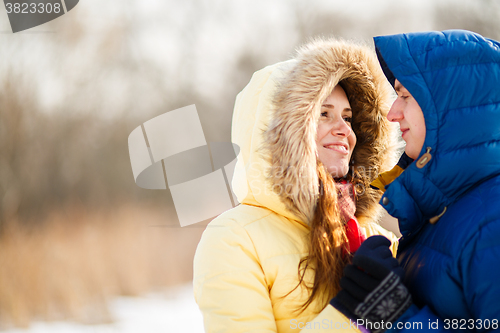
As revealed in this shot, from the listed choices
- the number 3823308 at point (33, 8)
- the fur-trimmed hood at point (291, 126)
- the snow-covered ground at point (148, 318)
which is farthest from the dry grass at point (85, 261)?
the fur-trimmed hood at point (291, 126)

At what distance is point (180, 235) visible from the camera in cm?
446

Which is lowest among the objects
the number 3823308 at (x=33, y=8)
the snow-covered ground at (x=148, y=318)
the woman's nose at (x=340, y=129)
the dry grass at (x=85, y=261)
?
the snow-covered ground at (x=148, y=318)

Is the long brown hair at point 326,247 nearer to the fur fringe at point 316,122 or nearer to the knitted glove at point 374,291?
the fur fringe at point 316,122

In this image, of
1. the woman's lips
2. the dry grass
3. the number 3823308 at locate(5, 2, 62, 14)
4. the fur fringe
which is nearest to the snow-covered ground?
the dry grass

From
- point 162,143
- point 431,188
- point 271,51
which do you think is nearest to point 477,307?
point 431,188

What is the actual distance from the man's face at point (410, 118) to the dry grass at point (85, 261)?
3669 mm

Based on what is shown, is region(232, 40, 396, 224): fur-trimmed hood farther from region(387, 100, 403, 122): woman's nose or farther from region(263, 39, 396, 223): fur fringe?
region(387, 100, 403, 122): woman's nose

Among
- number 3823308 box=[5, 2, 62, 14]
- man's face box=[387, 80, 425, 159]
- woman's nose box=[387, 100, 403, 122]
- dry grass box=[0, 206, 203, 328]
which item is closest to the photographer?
man's face box=[387, 80, 425, 159]

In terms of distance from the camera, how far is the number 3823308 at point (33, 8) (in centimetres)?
418

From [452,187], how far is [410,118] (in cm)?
24

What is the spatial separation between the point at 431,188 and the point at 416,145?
0.17 metres

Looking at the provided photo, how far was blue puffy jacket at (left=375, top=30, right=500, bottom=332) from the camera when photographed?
746 millimetres

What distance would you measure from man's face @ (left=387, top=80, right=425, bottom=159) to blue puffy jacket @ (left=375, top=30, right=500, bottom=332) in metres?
0.05

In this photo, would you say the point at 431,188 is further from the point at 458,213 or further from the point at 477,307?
the point at 477,307
